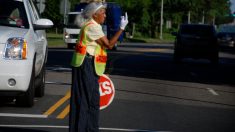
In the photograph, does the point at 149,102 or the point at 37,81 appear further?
the point at 149,102

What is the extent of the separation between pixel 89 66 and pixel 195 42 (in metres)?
23.4

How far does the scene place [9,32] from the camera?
488 inches

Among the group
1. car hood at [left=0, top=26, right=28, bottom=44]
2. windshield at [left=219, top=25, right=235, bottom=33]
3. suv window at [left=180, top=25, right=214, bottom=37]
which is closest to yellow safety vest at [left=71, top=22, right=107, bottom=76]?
car hood at [left=0, top=26, right=28, bottom=44]

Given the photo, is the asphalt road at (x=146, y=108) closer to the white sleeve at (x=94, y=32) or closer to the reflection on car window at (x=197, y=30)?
the white sleeve at (x=94, y=32)

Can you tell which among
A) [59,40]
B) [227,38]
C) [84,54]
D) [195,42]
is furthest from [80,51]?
[59,40]

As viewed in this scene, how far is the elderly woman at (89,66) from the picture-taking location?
8992mm

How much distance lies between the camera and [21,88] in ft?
39.9

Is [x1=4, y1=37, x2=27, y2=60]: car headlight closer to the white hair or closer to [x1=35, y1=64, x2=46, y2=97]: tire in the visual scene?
[x1=35, y1=64, x2=46, y2=97]: tire

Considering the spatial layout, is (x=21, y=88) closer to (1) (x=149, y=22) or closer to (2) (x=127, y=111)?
(2) (x=127, y=111)

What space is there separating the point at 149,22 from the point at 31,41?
81.2 metres

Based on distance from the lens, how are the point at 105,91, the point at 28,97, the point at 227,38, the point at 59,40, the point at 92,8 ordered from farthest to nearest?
the point at 59,40 < the point at 227,38 < the point at 28,97 < the point at 105,91 < the point at 92,8

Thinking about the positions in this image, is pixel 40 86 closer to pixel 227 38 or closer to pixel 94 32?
pixel 94 32

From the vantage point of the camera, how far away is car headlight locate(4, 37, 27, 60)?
12133mm

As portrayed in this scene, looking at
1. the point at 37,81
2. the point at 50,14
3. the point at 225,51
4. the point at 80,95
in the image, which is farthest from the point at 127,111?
the point at 50,14
